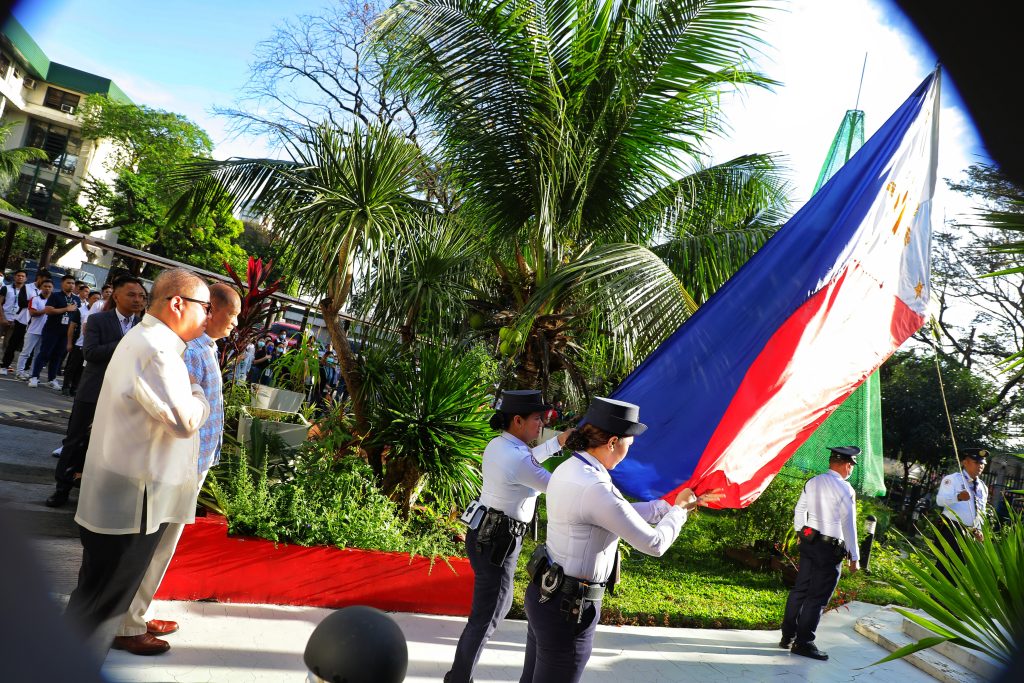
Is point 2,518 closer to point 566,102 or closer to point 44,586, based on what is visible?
point 44,586

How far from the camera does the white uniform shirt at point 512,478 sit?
15.0 ft

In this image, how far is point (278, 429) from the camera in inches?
270

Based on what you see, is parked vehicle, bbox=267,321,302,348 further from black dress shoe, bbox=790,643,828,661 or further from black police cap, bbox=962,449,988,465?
black police cap, bbox=962,449,988,465

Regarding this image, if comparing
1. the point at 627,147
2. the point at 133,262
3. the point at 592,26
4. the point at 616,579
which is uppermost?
the point at 592,26

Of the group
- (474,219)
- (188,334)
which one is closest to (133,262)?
(474,219)

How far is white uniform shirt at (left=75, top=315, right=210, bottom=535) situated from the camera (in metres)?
3.25

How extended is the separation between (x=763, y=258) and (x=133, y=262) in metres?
14.3

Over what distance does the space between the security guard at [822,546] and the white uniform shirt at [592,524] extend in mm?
4083

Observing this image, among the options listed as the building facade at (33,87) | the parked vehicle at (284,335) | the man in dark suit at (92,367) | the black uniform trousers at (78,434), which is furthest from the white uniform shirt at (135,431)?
the parked vehicle at (284,335)

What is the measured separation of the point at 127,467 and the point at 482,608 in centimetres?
213

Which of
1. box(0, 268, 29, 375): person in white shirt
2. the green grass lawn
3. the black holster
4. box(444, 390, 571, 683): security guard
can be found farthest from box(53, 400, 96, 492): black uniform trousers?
box(0, 268, 29, 375): person in white shirt

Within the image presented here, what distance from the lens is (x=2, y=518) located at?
1.88m

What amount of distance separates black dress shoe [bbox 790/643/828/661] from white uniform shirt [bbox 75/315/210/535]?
6055mm

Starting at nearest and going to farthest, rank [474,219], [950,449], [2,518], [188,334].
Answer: [2,518], [188,334], [474,219], [950,449]
